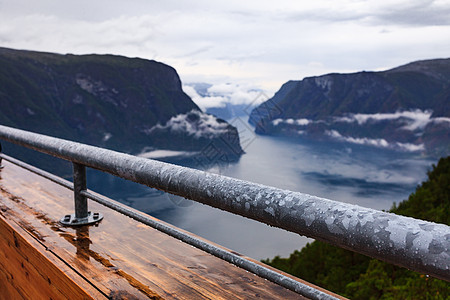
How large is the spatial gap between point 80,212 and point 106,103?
176m

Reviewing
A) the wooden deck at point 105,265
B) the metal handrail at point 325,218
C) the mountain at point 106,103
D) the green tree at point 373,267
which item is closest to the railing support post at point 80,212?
the wooden deck at point 105,265

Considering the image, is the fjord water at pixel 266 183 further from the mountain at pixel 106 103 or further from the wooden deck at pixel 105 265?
the wooden deck at pixel 105 265

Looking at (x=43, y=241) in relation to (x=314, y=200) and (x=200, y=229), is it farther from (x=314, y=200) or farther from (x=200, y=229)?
(x=200, y=229)

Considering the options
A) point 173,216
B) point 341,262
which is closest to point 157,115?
point 173,216

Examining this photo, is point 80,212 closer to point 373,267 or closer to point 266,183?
point 373,267

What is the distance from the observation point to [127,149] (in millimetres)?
164875

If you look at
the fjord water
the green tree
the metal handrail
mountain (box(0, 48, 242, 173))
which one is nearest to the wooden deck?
the metal handrail

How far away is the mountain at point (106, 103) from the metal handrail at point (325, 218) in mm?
150751

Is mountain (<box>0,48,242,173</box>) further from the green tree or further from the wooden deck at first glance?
the wooden deck

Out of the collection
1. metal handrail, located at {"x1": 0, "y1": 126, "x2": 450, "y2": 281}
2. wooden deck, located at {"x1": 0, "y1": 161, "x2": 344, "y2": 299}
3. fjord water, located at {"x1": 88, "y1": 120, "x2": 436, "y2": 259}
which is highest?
metal handrail, located at {"x1": 0, "y1": 126, "x2": 450, "y2": 281}

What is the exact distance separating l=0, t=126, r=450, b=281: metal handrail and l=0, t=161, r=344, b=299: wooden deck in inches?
18.7

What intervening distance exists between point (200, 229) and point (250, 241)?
46.5 feet

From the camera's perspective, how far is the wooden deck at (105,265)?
4.58 feet

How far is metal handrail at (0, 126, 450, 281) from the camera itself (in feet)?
1.91
